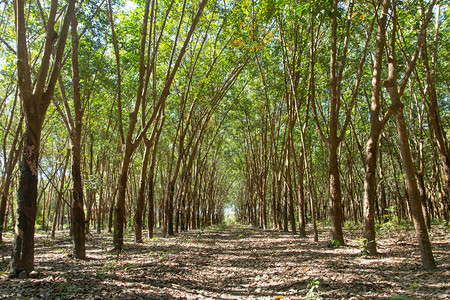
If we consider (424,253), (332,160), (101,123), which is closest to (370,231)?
(424,253)

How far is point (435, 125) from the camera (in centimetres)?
714

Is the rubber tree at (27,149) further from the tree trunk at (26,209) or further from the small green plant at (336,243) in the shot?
the small green plant at (336,243)

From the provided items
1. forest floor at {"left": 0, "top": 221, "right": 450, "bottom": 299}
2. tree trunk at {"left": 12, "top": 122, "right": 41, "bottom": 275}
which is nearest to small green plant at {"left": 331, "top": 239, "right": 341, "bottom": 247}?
forest floor at {"left": 0, "top": 221, "right": 450, "bottom": 299}

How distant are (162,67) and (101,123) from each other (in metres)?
A: 5.70

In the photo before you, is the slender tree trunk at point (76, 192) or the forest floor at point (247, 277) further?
→ the slender tree trunk at point (76, 192)

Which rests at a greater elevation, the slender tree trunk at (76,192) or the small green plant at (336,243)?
the slender tree trunk at (76,192)

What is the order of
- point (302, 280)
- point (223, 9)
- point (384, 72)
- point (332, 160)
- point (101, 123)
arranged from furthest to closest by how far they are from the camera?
point (101, 123) < point (384, 72) < point (223, 9) < point (332, 160) < point (302, 280)

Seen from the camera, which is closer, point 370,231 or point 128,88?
point 370,231

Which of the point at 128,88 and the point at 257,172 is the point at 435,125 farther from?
the point at 257,172

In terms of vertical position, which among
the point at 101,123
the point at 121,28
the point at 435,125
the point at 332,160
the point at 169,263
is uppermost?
the point at 121,28

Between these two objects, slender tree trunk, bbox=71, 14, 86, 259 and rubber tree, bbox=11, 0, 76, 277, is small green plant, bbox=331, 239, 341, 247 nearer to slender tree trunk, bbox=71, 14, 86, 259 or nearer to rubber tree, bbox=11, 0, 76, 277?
slender tree trunk, bbox=71, 14, 86, 259

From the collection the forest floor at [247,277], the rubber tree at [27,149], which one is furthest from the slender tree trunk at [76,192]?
the rubber tree at [27,149]

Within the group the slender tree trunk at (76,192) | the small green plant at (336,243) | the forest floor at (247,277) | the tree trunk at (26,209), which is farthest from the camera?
the small green plant at (336,243)

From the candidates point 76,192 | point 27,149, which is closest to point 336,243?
point 76,192
